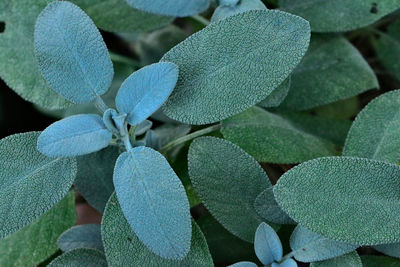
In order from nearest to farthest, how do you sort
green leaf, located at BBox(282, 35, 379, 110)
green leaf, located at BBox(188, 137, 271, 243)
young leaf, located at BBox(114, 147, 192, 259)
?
1. young leaf, located at BBox(114, 147, 192, 259)
2. green leaf, located at BBox(188, 137, 271, 243)
3. green leaf, located at BBox(282, 35, 379, 110)

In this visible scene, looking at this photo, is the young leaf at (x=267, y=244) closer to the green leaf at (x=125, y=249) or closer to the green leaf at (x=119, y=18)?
the green leaf at (x=125, y=249)

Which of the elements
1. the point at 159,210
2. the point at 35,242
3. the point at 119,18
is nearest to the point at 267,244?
the point at 159,210

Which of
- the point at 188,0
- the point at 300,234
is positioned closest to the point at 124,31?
the point at 188,0

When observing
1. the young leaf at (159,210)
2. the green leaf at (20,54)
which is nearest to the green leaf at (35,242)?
the green leaf at (20,54)

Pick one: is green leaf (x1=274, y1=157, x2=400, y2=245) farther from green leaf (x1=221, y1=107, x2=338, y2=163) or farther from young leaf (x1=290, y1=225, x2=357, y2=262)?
green leaf (x1=221, y1=107, x2=338, y2=163)

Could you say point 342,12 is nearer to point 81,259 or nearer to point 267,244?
point 267,244

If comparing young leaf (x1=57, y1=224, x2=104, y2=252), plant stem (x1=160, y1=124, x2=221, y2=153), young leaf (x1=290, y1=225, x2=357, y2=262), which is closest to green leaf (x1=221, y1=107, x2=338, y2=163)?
plant stem (x1=160, y1=124, x2=221, y2=153)
